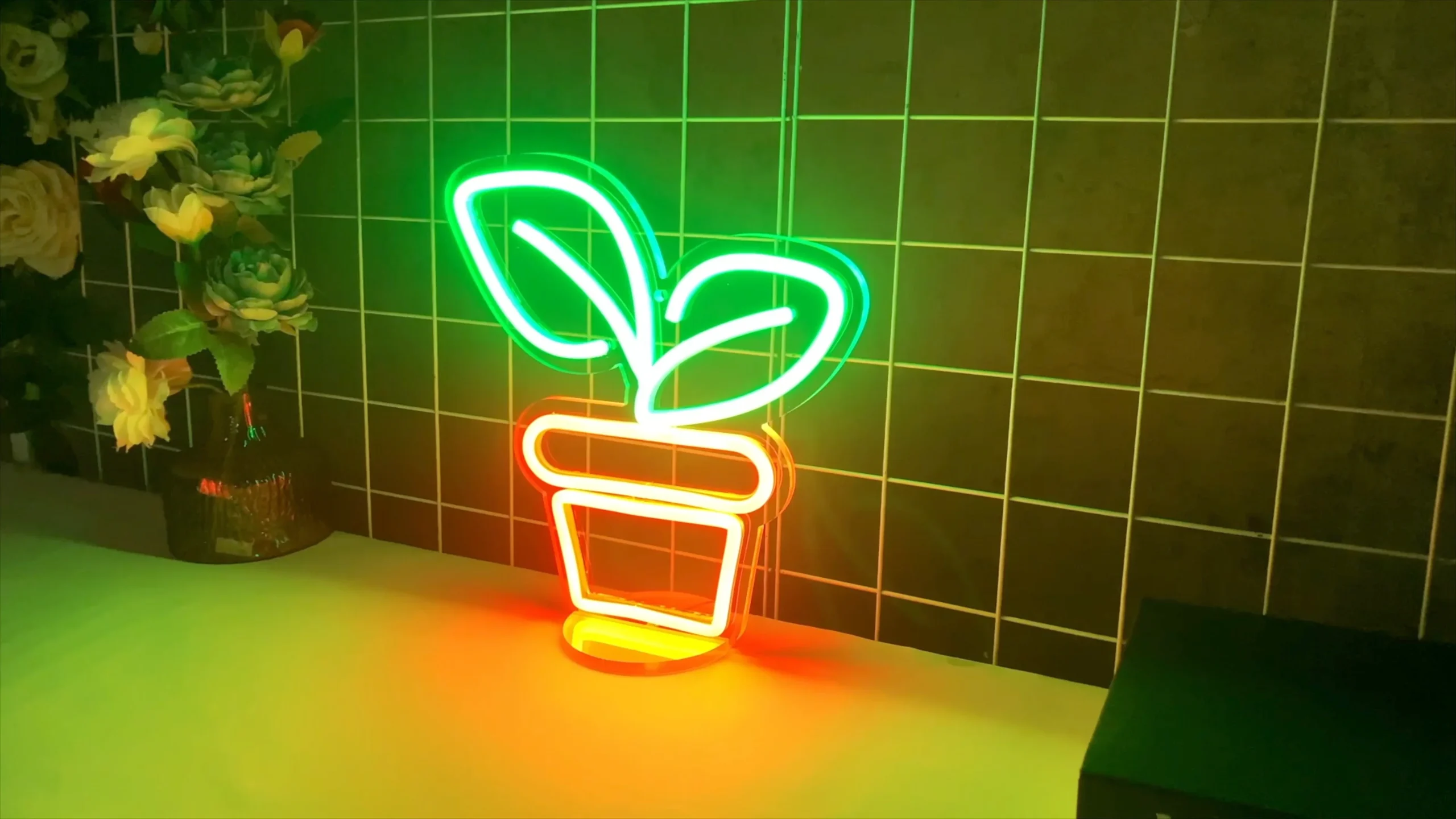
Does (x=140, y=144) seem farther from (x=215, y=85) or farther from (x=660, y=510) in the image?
(x=660, y=510)

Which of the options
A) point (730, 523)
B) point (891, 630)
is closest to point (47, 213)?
point (730, 523)

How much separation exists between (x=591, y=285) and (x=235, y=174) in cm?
46

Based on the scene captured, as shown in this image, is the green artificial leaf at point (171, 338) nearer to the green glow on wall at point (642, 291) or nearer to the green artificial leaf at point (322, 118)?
the green artificial leaf at point (322, 118)

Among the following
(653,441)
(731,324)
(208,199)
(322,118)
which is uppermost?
(322,118)

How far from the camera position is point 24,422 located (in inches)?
60.1

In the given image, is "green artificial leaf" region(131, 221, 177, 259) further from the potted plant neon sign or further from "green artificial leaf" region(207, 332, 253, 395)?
the potted plant neon sign

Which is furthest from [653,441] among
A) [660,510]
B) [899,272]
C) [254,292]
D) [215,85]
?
[215,85]

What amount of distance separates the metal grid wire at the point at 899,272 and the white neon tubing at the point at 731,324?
110 mm

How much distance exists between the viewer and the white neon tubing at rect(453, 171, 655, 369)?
102 cm

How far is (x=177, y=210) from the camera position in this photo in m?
1.18

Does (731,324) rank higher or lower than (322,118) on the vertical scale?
lower

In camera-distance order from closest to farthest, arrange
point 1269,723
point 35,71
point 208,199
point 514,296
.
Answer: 1. point 1269,723
2. point 514,296
3. point 208,199
4. point 35,71

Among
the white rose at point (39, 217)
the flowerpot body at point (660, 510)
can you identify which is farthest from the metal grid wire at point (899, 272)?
the white rose at point (39, 217)

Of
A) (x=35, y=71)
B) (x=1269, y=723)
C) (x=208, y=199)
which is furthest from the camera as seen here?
(x=35, y=71)
